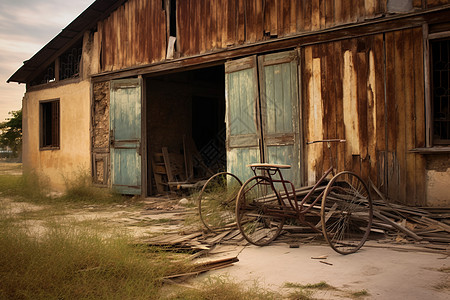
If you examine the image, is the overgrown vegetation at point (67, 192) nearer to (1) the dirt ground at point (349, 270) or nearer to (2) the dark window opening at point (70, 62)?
(2) the dark window opening at point (70, 62)

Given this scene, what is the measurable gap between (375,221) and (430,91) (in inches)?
81.7

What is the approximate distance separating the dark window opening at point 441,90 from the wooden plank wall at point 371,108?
0.34 metres

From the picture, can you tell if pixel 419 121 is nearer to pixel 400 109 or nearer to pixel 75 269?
pixel 400 109

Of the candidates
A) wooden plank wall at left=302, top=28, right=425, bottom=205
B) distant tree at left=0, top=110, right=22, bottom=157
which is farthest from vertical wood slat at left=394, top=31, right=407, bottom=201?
distant tree at left=0, top=110, right=22, bottom=157

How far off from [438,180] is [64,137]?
10.00 meters

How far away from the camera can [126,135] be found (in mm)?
10406

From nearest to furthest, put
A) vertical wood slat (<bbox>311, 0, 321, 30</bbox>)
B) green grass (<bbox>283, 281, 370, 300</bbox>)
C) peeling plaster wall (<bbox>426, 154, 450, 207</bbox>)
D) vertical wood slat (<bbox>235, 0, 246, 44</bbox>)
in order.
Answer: green grass (<bbox>283, 281, 370, 300</bbox>)
peeling plaster wall (<bbox>426, 154, 450, 207</bbox>)
vertical wood slat (<bbox>311, 0, 321, 30</bbox>)
vertical wood slat (<bbox>235, 0, 246, 44</bbox>)

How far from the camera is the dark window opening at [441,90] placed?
6051mm

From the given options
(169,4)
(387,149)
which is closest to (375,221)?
(387,149)

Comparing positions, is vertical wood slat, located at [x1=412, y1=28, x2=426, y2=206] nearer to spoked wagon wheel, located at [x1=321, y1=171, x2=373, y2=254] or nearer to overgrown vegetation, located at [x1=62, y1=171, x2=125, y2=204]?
spoked wagon wheel, located at [x1=321, y1=171, x2=373, y2=254]

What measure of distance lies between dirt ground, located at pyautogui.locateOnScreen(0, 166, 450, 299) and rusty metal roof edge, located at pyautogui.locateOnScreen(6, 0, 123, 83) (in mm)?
8083

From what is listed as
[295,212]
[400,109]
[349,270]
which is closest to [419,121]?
[400,109]

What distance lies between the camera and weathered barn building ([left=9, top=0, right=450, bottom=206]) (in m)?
6.07

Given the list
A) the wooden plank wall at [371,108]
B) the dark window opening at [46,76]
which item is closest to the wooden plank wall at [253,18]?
the wooden plank wall at [371,108]
